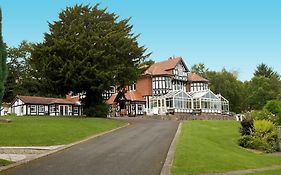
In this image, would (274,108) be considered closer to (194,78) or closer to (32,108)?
(32,108)

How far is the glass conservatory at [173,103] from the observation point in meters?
61.9

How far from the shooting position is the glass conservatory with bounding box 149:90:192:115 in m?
61.9

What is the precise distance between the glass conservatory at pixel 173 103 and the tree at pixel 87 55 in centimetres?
1582

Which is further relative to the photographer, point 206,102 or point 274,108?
point 206,102

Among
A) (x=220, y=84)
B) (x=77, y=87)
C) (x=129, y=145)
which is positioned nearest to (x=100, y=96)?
(x=77, y=87)

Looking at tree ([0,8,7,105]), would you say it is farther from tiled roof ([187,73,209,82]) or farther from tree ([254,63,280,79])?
tree ([254,63,280,79])

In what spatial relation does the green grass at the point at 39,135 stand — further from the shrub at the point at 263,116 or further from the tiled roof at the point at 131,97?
the tiled roof at the point at 131,97

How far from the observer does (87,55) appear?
43.2 metres

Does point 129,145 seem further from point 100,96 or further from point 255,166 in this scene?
point 100,96

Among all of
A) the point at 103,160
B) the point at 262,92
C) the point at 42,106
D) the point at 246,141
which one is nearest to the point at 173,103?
the point at 42,106

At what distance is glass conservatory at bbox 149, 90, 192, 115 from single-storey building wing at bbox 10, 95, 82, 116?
1286 centimetres

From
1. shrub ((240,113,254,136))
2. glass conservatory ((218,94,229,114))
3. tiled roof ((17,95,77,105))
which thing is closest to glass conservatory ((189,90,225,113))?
glass conservatory ((218,94,229,114))

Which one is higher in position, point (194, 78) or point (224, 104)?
point (194, 78)

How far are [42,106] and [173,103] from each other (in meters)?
21.6
